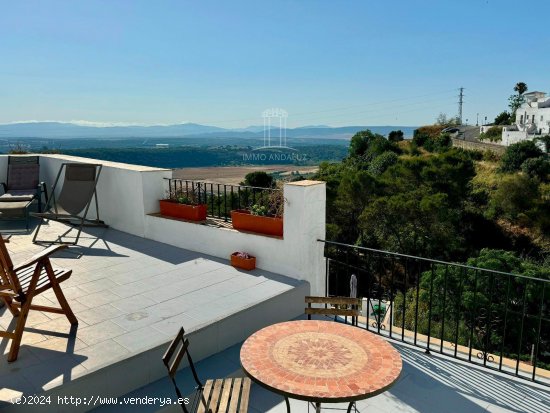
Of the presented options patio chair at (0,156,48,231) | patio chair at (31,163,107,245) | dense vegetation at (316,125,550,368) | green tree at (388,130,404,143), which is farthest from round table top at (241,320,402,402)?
green tree at (388,130,404,143)

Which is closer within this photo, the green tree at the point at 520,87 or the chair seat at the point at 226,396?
the chair seat at the point at 226,396

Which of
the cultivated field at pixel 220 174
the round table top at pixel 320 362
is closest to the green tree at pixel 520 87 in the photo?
the cultivated field at pixel 220 174

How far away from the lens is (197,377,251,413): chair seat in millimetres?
2123

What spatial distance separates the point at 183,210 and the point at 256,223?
4.29 ft

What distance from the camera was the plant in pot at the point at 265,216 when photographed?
4289 millimetres

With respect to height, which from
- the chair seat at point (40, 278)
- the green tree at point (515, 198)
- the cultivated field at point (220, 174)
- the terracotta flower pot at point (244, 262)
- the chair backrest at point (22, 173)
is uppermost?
the chair backrest at point (22, 173)

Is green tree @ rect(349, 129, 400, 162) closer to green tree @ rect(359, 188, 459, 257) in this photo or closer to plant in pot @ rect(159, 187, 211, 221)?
green tree @ rect(359, 188, 459, 257)

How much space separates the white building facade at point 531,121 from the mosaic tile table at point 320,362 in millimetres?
50760

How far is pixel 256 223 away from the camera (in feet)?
14.6

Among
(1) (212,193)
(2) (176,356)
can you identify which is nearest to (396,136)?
(1) (212,193)

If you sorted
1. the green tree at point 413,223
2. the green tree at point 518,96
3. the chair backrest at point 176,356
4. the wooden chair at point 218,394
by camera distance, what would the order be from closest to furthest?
the chair backrest at point 176,356, the wooden chair at point 218,394, the green tree at point 413,223, the green tree at point 518,96

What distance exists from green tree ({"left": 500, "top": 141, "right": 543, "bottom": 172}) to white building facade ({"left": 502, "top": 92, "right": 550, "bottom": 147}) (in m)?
16.8

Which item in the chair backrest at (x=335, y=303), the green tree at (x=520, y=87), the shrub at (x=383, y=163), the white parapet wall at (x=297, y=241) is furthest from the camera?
the green tree at (x=520, y=87)

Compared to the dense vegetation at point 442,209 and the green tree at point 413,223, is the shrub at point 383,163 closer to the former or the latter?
the dense vegetation at point 442,209
